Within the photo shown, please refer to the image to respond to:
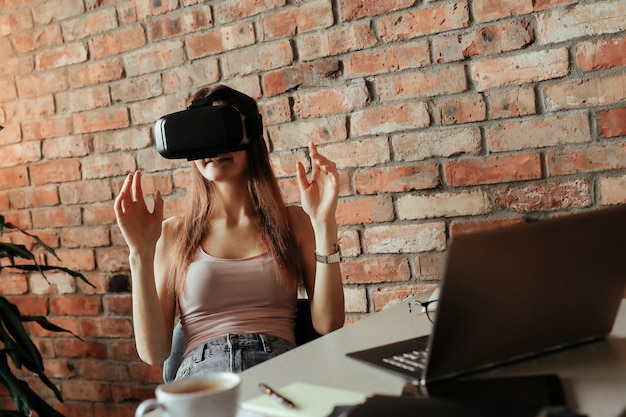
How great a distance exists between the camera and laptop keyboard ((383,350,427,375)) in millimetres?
893

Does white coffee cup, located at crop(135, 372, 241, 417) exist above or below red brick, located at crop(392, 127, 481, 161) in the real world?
below

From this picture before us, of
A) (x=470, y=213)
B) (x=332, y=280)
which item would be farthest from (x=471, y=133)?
(x=332, y=280)

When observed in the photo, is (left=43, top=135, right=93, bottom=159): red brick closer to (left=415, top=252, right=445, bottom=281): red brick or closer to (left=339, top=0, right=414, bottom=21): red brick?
(left=339, top=0, right=414, bottom=21): red brick

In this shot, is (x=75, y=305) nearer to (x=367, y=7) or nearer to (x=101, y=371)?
(x=101, y=371)

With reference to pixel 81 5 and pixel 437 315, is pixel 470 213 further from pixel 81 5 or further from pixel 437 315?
pixel 81 5

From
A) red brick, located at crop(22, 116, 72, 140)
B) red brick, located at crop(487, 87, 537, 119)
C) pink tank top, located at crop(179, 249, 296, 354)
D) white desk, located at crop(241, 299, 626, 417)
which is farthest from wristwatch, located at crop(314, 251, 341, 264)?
red brick, located at crop(22, 116, 72, 140)

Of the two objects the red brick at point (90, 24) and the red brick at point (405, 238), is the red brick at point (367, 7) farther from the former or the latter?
the red brick at point (90, 24)

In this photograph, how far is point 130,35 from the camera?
2164 millimetres

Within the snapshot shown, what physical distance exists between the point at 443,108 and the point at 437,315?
1.04 metres

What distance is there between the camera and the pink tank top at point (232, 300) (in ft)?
5.09

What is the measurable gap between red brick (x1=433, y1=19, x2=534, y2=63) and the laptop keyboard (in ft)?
3.08

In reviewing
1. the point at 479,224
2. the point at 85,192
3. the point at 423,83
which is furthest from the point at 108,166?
the point at 479,224

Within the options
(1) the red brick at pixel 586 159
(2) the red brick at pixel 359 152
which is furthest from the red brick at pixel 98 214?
(1) the red brick at pixel 586 159

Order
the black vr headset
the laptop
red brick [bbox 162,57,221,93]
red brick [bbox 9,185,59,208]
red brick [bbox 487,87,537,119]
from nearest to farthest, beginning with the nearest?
the laptop, the black vr headset, red brick [bbox 487,87,537,119], red brick [bbox 162,57,221,93], red brick [bbox 9,185,59,208]
